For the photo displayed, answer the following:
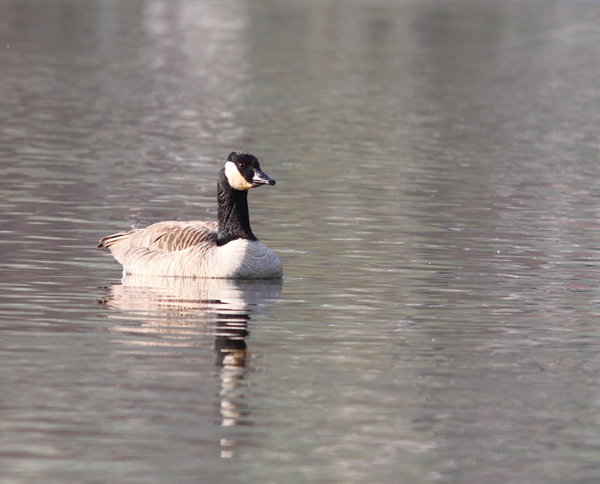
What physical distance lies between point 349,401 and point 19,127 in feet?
84.6

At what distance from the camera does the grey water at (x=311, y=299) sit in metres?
9.74

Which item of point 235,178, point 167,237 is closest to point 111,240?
point 167,237

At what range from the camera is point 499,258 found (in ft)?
61.6

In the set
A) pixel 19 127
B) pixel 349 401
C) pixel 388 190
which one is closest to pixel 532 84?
pixel 19 127

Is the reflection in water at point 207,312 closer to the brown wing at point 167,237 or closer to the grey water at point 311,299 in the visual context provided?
the grey water at point 311,299

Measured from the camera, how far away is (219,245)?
17.0 m

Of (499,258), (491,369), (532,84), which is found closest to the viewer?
(491,369)

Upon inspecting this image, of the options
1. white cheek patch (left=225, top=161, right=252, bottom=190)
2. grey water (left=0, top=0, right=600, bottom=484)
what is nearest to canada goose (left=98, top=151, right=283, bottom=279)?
white cheek patch (left=225, top=161, right=252, bottom=190)

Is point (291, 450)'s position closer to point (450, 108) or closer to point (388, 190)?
point (388, 190)

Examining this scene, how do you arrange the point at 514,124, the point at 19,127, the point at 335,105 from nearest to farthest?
the point at 19,127 → the point at 514,124 → the point at 335,105

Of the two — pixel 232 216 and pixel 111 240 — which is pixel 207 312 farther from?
pixel 111 240

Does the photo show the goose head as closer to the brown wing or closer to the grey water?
the brown wing

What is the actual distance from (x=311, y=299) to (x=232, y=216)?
6.96ft

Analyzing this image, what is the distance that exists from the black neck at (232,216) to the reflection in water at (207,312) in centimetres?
64
